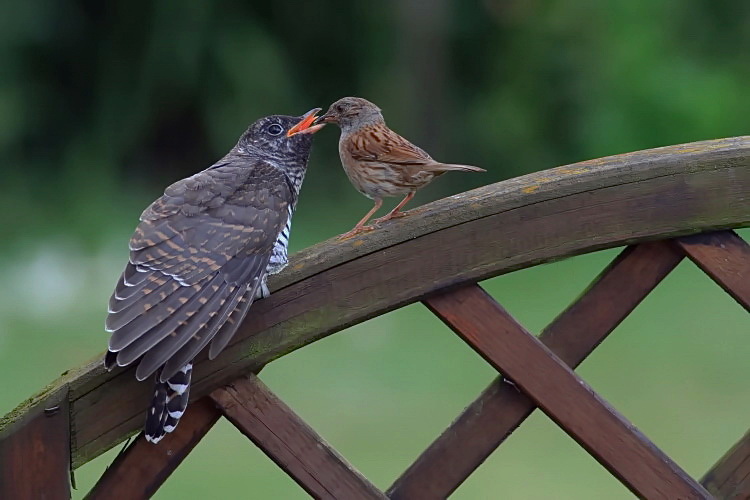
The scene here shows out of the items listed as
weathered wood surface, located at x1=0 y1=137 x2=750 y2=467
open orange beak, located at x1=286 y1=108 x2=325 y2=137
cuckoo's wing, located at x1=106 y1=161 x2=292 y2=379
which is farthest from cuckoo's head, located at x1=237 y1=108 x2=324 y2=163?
weathered wood surface, located at x1=0 y1=137 x2=750 y2=467

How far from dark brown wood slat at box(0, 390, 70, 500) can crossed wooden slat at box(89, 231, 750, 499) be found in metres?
0.07

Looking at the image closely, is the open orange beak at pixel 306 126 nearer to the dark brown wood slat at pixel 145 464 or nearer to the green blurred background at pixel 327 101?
the dark brown wood slat at pixel 145 464

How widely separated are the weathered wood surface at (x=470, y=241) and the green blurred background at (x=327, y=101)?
12.8ft

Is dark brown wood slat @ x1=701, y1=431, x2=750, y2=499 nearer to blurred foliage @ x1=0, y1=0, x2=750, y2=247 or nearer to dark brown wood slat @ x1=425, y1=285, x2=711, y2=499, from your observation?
dark brown wood slat @ x1=425, y1=285, x2=711, y2=499

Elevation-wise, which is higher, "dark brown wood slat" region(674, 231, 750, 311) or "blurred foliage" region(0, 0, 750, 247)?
"blurred foliage" region(0, 0, 750, 247)

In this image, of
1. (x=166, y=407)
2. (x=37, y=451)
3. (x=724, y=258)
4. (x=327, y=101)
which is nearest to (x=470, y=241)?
(x=724, y=258)

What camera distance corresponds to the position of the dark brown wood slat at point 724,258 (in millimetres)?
1701

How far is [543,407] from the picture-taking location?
5.58 ft

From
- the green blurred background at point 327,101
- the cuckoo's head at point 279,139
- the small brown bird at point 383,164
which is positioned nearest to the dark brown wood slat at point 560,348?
the small brown bird at point 383,164

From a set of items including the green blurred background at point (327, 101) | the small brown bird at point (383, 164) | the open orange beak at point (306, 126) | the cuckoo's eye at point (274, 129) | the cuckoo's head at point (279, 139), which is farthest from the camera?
the green blurred background at point (327, 101)

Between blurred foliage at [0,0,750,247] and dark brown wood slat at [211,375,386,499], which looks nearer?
dark brown wood slat at [211,375,386,499]

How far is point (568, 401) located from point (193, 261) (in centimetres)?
66

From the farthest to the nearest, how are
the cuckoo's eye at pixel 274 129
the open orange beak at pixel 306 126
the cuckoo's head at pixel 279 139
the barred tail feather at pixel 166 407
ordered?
the cuckoo's eye at pixel 274 129
the cuckoo's head at pixel 279 139
the open orange beak at pixel 306 126
the barred tail feather at pixel 166 407

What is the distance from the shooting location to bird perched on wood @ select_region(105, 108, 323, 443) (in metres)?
1.73
